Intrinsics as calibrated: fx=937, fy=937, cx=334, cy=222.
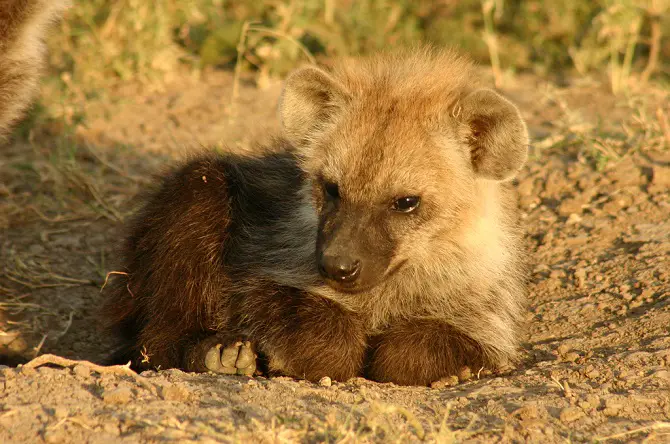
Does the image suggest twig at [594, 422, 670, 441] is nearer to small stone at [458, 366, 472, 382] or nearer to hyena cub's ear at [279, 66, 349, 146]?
small stone at [458, 366, 472, 382]

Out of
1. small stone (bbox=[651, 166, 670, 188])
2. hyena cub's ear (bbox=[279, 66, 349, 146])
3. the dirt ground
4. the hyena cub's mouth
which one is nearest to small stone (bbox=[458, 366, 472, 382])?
the dirt ground

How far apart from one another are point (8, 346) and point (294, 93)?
1.98 meters

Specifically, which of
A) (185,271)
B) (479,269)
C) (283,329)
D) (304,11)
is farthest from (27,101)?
(304,11)

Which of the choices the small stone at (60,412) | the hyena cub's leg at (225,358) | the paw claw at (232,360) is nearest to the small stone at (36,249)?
the hyena cub's leg at (225,358)

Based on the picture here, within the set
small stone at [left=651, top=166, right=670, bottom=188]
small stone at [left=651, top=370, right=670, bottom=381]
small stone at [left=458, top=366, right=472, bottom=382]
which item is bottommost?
small stone at [left=458, top=366, right=472, bottom=382]

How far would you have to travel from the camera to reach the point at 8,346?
461 centimetres

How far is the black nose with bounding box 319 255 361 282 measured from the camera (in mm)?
3332

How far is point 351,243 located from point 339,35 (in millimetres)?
3712

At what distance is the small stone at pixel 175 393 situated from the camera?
3082 millimetres

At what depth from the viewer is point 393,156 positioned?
3.52 meters

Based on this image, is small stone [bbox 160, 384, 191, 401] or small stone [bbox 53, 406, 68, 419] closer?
small stone [bbox 53, 406, 68, 419]

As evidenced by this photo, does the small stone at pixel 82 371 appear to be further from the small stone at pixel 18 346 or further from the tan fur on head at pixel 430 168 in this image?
the small stone at pixel 18 346

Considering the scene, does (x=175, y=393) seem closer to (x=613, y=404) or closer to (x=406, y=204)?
(x=406, y=204)

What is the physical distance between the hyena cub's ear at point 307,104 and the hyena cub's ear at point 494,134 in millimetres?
532
